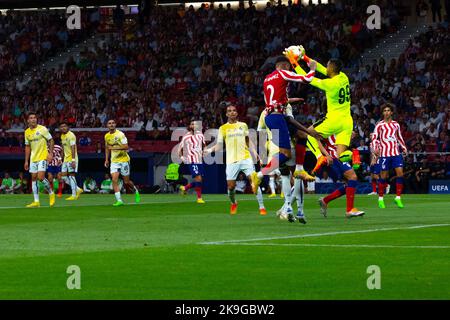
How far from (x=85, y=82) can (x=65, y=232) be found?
36096 millimetres

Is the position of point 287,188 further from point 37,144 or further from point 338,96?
point 37,144

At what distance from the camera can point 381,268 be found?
42.3 feet

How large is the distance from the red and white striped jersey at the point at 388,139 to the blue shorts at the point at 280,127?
939 cm

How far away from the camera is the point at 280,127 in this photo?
2120 cm

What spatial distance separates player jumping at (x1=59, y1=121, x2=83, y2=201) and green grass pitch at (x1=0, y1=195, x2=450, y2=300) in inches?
497

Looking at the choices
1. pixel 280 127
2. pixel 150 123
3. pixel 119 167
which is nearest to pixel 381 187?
pixel 119 167

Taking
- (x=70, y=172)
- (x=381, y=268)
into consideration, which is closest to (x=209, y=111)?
(x=70, y=172)

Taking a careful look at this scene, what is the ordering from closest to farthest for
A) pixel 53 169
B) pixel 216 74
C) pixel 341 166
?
pixel 341 166 → pixel 53 169 → pixel 216 74

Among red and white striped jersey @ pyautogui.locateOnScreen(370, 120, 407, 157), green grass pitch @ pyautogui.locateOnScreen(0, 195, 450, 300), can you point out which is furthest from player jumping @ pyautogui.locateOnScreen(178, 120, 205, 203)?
green grass pitch @ pyautogui.locateOnScreen(0, 195, 450, 300)

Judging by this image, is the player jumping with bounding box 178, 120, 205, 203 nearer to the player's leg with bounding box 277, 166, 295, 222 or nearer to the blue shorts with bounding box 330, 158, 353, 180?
the blue shorts with bounding box 330, 158, 353, 180

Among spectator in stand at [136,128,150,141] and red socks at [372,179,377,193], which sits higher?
spectator in stand at [136,128,150,141]

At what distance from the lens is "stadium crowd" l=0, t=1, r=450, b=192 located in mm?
45531

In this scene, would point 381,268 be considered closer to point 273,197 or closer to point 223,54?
point 273,197

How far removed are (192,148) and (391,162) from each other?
8315 mm
